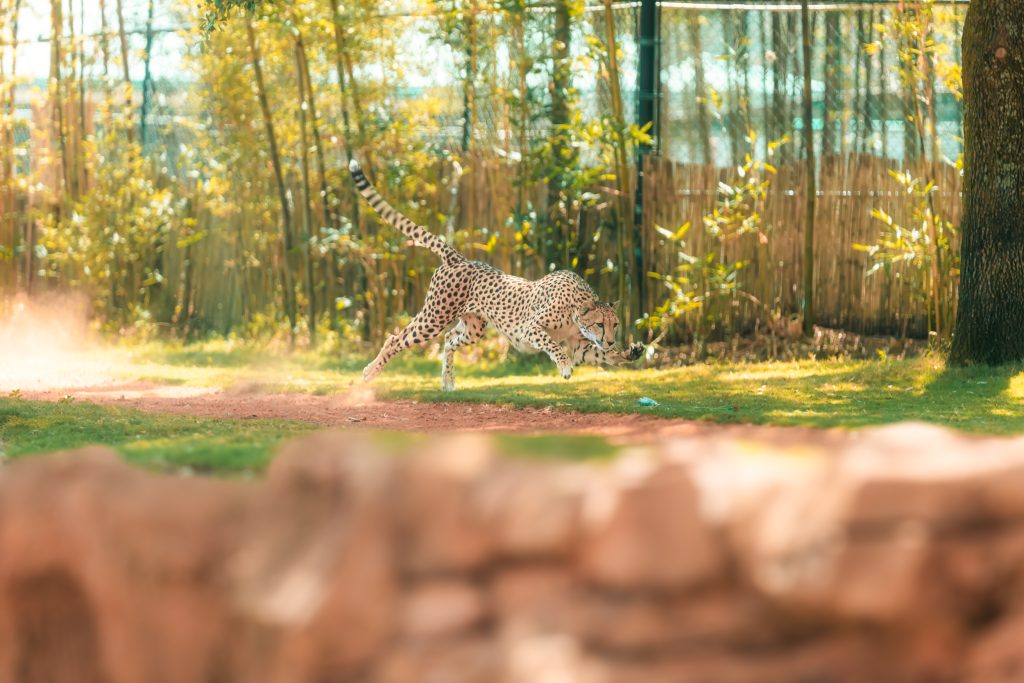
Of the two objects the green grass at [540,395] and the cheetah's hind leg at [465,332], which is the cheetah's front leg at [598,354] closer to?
the green grass at [540,395]

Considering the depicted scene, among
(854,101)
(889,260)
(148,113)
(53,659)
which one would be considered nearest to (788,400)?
(889,260)

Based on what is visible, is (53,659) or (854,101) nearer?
(53,659)

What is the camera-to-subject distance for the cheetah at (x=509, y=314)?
10.7 meters

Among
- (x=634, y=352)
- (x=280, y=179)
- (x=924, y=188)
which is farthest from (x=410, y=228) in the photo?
(x=924, y=188)

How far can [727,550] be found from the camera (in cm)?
321

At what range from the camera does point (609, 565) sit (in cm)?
325

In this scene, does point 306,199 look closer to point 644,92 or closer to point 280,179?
point 280,179

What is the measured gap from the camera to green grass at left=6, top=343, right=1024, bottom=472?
→ 727 cm

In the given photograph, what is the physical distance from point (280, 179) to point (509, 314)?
15.6ft

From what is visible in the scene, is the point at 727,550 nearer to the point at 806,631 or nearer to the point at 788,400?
the point at 806,631

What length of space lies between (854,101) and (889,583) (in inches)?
417

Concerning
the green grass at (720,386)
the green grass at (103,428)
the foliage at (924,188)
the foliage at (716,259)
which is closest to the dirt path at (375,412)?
the green grass at (720,386)

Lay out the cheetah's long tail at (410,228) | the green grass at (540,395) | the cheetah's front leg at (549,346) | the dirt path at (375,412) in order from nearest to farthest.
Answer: the green grass at (540,395)
the dirt path at (375,412)
the cheetah's front leg at (549,346)
the cheetah's long tail at (410,228)

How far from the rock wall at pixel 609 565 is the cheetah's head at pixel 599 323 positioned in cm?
697
